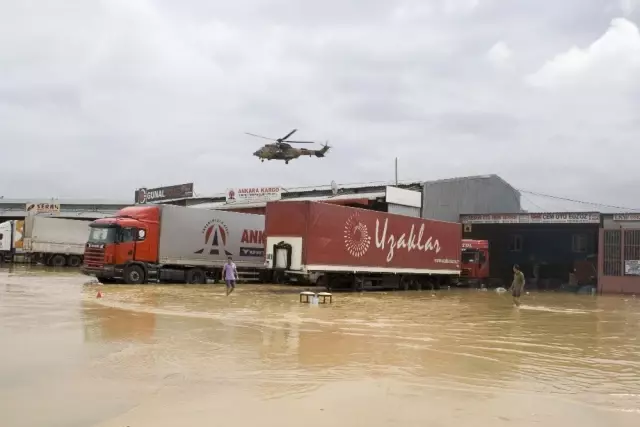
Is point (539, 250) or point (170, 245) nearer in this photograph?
point (170, 245)

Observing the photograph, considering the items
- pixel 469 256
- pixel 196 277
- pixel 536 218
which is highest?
pixel 536 218

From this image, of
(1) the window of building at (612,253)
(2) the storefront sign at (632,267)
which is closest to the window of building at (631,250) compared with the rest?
(2) the storefront sign at (632,267)

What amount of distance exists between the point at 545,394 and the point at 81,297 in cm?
1512

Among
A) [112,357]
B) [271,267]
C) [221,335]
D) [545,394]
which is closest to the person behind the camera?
[545,394]

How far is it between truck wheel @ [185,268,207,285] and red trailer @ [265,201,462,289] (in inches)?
212

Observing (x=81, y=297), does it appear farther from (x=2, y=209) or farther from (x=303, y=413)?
(x=2, y=209)

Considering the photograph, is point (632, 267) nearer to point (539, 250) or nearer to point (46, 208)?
point (539, 250)

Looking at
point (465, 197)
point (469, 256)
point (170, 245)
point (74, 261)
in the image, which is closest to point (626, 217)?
point (469, 256)

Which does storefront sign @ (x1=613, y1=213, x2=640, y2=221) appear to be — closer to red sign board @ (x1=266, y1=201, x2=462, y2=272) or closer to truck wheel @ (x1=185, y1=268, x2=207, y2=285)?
red sign board @ (x1=266, y1=201, x2=462, y2=272)

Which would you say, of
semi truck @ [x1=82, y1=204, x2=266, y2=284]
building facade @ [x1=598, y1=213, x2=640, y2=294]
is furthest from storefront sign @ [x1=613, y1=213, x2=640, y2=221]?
semi truck @ [x1=82, y1=204, x2=266, y2=284]

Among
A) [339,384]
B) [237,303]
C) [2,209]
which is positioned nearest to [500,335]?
[339,384]

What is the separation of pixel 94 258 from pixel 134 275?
173cm

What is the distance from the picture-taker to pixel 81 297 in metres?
18.4

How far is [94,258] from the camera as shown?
24.5 m
